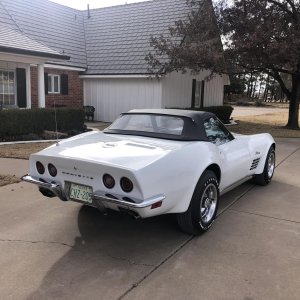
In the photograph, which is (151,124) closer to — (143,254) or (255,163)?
(143,254)

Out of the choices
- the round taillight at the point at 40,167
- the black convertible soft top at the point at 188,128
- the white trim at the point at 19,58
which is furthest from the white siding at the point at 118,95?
the round taillight at the point at 40,167

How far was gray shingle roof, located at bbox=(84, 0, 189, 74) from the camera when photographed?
700 inches

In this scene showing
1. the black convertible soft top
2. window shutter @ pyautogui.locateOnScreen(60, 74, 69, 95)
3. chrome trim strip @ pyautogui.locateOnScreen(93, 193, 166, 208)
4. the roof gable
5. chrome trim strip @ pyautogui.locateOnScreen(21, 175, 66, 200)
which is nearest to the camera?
chrome trim strip @ pyautogui.locateOnScreen(93, 193, 166, 208)

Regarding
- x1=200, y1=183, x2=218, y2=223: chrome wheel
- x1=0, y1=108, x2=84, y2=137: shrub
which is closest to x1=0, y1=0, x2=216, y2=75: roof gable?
x1=0, y1=108, x2=84, y2=137: shrub

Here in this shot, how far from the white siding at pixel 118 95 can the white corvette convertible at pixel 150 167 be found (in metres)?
11.7

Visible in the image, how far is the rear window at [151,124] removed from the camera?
4833 millimetres

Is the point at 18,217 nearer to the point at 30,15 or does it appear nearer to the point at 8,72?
the point at 8,72

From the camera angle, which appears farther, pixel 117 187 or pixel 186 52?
pixel 186 52

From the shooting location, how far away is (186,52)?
14.4 metres

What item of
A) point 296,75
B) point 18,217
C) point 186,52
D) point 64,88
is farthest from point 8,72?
point 296,75

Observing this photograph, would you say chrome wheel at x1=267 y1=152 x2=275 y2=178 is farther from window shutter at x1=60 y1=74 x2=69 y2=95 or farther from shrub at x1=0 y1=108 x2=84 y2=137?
window shutter at x1=60 y1=74 x2=69 y2=95

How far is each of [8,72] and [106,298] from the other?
1320 cm

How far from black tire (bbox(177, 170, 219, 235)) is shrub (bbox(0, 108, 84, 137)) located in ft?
27.6

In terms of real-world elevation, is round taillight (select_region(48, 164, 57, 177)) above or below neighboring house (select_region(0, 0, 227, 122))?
below
